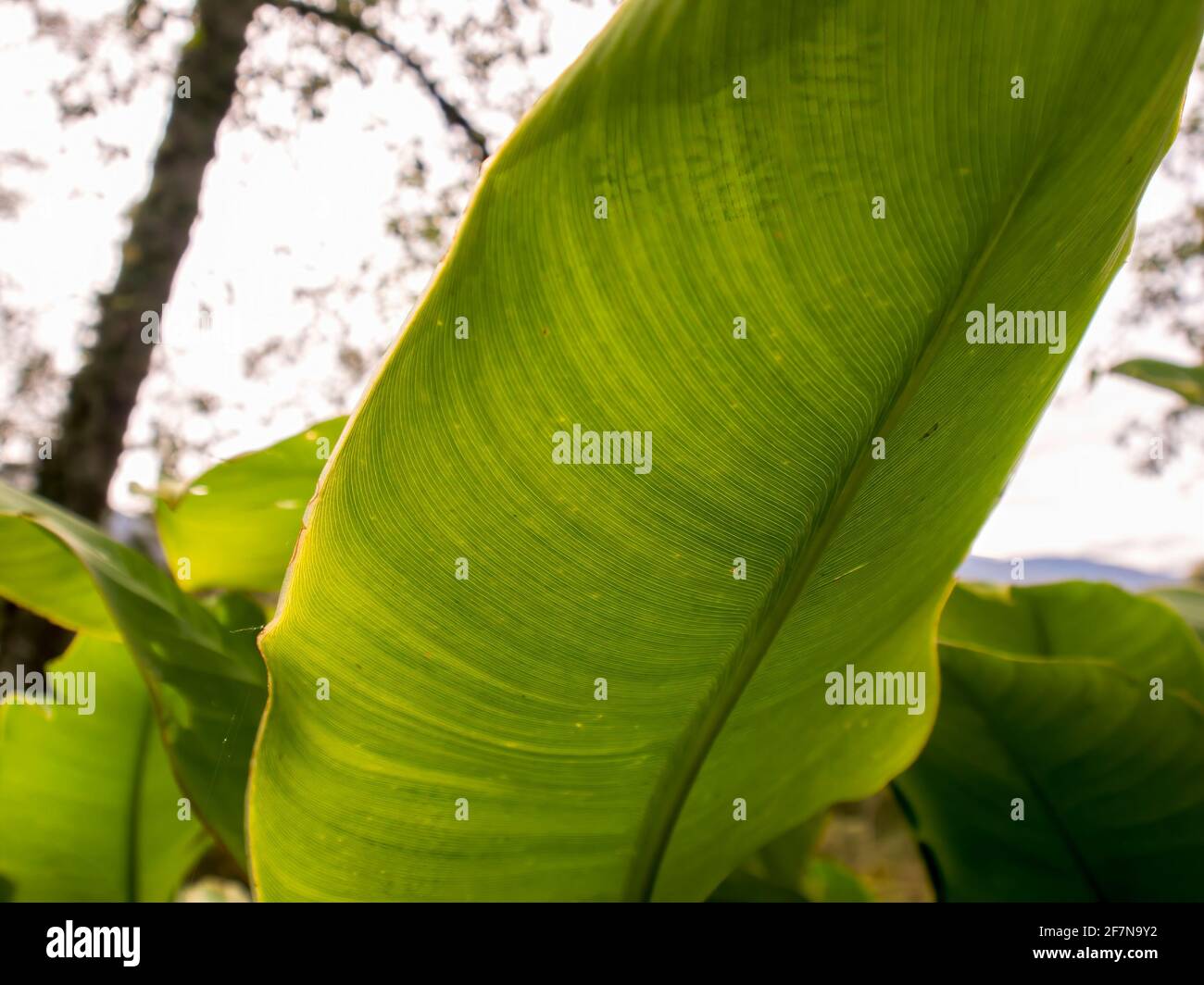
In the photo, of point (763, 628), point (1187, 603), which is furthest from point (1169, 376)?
point (763, 628)

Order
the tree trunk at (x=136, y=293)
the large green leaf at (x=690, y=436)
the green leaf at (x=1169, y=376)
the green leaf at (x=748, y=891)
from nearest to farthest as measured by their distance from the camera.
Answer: the large green leaf at (x=690, y=436) → the green leaf at (x=748, y=891) → the green leaf at (x=1169, y=376) → the tree trunk at (x=136, y=293)

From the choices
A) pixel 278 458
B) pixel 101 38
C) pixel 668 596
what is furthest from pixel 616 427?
pixel 101 38

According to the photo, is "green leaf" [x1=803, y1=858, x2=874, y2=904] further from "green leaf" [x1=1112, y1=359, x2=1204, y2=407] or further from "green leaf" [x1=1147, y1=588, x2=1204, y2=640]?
"green leaf" [x1=1112, y1=359, x2=1204, y2=407]

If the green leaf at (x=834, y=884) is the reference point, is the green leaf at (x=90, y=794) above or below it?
above

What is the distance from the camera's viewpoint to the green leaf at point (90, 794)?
2.94 feet

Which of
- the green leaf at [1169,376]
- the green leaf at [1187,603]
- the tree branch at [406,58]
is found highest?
the tree branch at [406,58]

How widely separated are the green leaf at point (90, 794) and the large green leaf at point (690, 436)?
535 mm

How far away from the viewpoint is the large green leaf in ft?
0.98

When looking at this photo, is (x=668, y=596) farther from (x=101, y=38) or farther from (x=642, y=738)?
(x=101, y=38)

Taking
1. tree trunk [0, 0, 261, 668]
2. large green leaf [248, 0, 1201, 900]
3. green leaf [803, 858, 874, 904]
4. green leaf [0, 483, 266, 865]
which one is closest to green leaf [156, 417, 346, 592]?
green leaf [0, 483, 266, 865]

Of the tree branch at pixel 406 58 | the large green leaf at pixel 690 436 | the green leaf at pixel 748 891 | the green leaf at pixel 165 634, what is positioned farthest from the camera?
the tree branch at pixel 406 58

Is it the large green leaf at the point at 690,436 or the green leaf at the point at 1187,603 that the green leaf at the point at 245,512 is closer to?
the large green leaf at the point at 690,436

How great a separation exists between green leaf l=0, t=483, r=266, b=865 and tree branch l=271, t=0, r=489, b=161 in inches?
113

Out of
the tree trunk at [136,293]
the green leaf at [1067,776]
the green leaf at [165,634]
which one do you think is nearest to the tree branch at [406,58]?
the tree trunk at [136,293]
